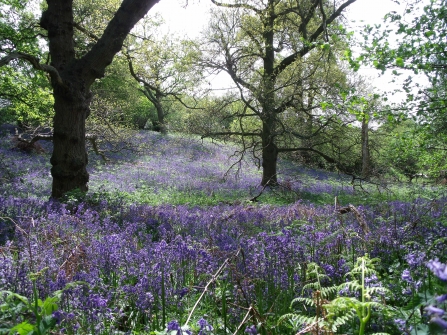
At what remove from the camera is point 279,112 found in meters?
12.9

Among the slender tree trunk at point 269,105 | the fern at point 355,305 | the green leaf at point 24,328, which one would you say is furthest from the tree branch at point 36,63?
the fern at point 355,305

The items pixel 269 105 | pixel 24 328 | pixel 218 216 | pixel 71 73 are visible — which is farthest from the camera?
pixel 269 105

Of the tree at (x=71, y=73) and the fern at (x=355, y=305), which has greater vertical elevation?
the tree at (x=71, y=73)

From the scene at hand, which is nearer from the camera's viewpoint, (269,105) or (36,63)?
(36,63)

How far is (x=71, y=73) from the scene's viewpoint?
8.04 metres

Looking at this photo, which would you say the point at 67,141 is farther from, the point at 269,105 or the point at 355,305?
the point at 355,305

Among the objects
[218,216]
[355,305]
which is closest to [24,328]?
[355,305]

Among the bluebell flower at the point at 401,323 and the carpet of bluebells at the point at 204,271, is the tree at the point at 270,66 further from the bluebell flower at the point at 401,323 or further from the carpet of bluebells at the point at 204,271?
the bluebell flower at the point at 401,323

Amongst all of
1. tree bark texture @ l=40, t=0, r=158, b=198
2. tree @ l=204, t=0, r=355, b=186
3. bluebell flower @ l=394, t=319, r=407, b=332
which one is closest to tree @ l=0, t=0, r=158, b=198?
tree bark texture @ l=40, t=0, r=158, b=198

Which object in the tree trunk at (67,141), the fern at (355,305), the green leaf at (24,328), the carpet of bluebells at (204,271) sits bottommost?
the carpet of bluebells at (204,271)

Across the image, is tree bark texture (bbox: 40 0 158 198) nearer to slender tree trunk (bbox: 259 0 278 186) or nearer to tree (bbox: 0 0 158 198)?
tree (bbox: 0 0 158 198)

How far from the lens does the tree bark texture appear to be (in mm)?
7949

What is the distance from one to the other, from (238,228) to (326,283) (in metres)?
2.47

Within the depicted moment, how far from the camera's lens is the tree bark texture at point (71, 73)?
795 cm
